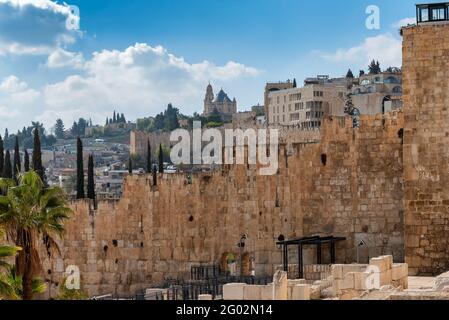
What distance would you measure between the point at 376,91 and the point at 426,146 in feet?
146

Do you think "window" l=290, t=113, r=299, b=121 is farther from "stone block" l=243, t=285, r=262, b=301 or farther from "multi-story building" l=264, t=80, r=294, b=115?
"stone block" l=243, t=285, r=262, b=301

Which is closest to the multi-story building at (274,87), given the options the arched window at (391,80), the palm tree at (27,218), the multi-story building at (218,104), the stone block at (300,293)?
the arched window at (391,80)

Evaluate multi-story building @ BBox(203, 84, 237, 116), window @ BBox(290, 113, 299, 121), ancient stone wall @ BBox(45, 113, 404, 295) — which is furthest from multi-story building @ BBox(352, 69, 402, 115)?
multi-story building @ BBox(203, 84, 237, 116)

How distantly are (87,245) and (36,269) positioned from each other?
10.1m

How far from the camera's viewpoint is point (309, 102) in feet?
241

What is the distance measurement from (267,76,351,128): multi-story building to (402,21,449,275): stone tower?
41798mm

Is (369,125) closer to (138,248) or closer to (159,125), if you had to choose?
(138,248)

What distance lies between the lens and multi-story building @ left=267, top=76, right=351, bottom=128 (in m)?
69.8

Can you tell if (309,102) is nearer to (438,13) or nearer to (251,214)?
(251,214)

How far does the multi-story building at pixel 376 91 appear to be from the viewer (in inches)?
2397

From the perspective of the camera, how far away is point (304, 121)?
238 ft

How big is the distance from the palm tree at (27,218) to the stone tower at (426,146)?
7.81m

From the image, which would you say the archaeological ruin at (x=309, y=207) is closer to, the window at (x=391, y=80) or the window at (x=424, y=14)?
the window at (x=424, y=14)

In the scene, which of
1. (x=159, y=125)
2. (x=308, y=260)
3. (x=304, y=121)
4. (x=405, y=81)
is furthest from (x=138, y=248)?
(x=159, y=125)
